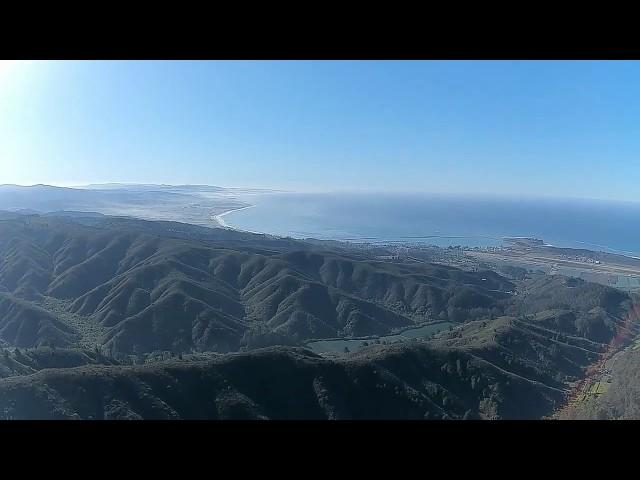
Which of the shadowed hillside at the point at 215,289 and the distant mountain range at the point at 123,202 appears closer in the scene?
the shadowed hillside at the point at 215,289

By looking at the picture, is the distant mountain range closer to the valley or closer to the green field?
the valley

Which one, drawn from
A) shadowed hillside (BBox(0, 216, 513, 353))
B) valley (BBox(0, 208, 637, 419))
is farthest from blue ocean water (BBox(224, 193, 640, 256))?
shadowed hillside (BBox(0, 216, 513, 353))

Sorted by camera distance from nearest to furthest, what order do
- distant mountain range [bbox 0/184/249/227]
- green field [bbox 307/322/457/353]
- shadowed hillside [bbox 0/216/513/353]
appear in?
1. green field [bbox 307/322/457/353]
2. shadowed hillside [bbox 0/216/513/353]
3. distant mountain range [bbox 0/184/249/227]

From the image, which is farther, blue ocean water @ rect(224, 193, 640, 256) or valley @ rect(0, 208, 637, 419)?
blue ocean water @ rect(224, 193, 640, 256)

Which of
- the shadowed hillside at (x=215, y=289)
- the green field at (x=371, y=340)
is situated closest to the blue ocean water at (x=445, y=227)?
the shadowed hillside at (x=215, y=289)

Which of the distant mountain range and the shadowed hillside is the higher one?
the distant mountain range

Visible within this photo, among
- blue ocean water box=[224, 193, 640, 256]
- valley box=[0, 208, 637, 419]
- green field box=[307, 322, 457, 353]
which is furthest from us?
blue ocean water box=[224, 193, 640, 256]

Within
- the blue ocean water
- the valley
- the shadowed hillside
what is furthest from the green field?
the blue ocean water

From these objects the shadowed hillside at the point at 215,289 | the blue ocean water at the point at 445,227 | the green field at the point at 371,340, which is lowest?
the green field at the point at 371,340

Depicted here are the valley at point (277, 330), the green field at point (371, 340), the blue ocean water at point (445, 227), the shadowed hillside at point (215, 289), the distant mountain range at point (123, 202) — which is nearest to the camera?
the valley at point (277, 330)

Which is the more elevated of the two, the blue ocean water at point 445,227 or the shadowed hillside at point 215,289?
the blue ocean water at point 445,227

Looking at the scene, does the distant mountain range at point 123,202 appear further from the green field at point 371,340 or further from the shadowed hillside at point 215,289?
the green field at point 371,340

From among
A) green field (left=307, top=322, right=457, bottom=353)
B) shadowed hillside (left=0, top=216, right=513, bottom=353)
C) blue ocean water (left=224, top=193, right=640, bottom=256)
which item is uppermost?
blue ocean water (left=224, top=193, right=640, bottom=256)
